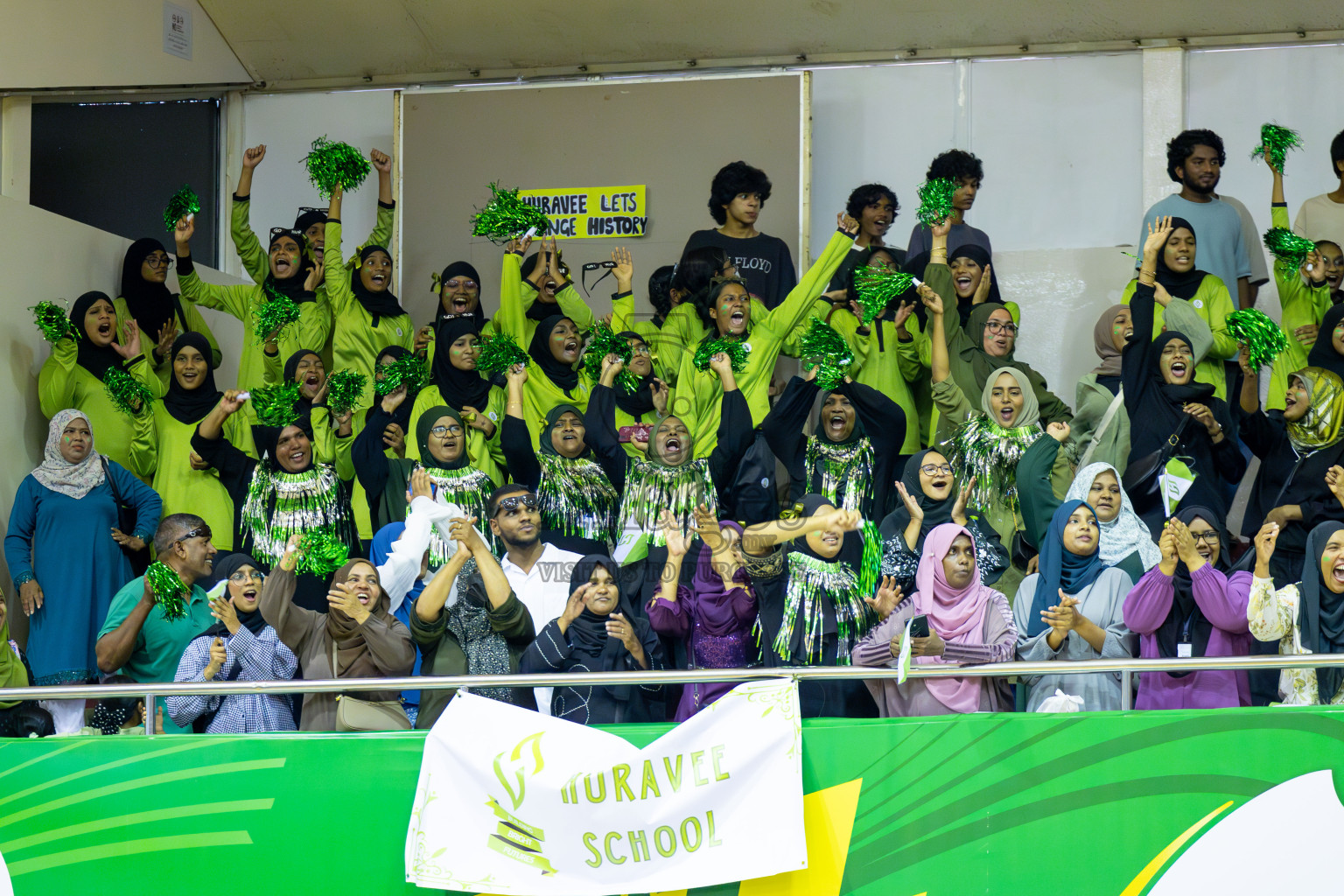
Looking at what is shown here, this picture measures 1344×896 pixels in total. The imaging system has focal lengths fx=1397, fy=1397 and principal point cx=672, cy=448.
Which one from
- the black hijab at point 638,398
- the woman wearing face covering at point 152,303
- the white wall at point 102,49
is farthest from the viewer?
the white wall at point 102,49

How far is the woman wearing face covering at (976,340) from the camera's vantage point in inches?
259

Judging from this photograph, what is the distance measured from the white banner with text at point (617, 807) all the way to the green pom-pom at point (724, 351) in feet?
8.25

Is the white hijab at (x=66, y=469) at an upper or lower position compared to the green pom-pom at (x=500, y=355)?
lower

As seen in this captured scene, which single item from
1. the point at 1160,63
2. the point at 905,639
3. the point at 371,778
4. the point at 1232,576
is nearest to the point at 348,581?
the point at 371,778

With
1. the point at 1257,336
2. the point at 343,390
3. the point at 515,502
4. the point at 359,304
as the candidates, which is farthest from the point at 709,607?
the point at 359,304

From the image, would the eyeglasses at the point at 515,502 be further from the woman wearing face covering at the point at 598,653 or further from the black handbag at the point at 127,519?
the black handbag at the point at 127,519

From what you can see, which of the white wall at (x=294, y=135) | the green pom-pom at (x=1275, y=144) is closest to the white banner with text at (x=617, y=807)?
the green pom-pom at (x=1275, y=144)

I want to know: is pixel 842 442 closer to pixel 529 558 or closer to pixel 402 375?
pixel 529 558

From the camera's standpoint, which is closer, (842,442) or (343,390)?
(842,442)

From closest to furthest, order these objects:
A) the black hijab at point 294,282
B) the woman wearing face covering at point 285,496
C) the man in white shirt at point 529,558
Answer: the man in white shirt at point 529,558 → the woman wearing face covering at point 285,496 → the black hijab at point 294,282

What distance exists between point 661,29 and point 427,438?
11.8 feet

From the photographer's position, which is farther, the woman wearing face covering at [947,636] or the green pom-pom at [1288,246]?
the green pom-pom at [1288,246]

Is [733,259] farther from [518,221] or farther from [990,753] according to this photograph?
[990,753]

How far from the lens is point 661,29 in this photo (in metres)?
8.66
